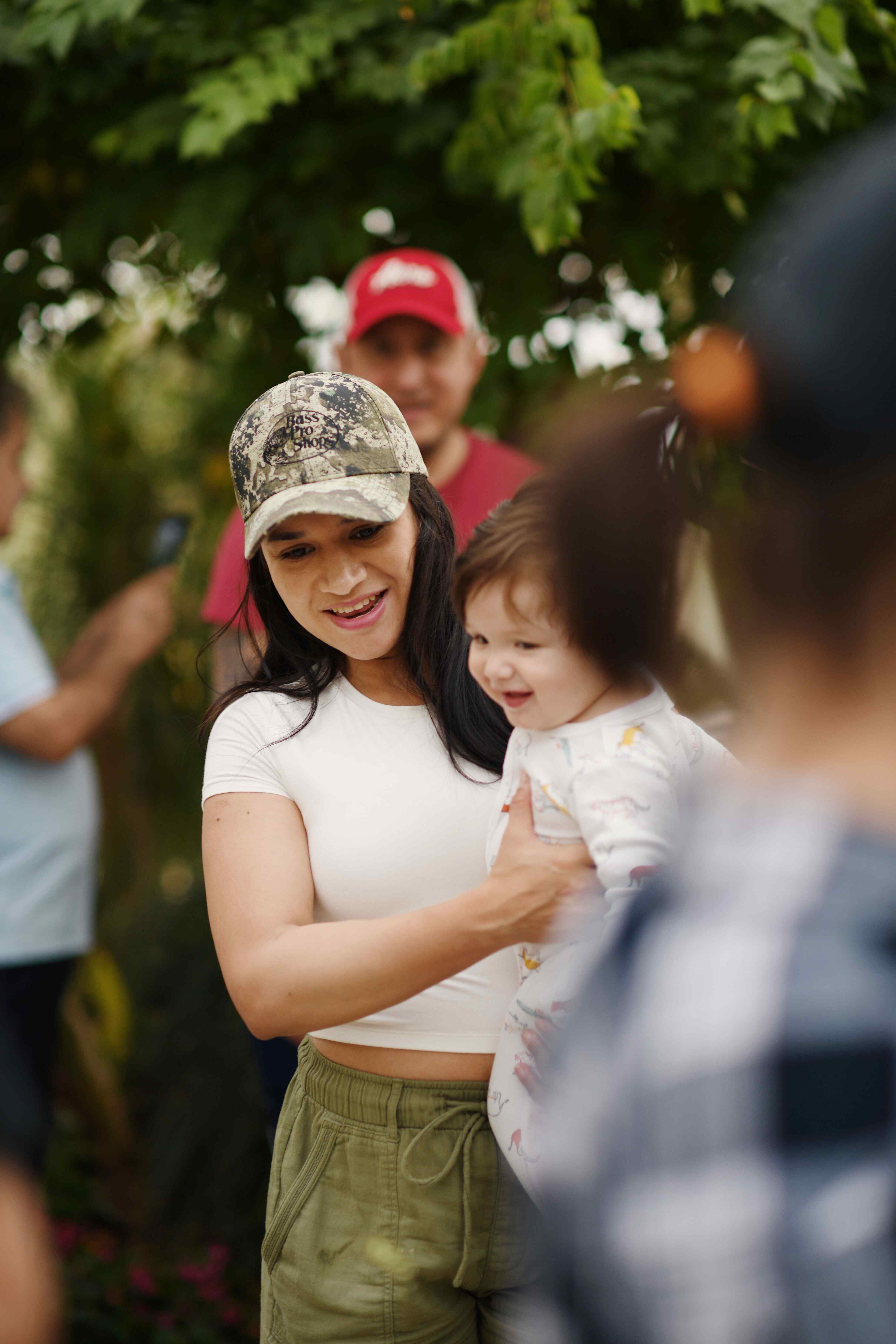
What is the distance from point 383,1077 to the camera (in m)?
1.48

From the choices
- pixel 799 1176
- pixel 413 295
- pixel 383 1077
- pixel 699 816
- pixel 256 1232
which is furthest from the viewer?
pixel 256 1232

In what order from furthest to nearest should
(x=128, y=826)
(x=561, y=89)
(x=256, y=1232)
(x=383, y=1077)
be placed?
(x=128, y=826)
(x=256, y=1232)
(x=561, y=89)
(x=383, y=1077)

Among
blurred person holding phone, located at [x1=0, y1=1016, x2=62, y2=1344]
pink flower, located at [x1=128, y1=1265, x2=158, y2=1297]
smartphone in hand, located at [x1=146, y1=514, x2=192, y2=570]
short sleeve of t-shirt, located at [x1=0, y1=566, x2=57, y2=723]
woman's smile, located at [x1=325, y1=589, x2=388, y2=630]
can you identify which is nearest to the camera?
woman's smile, located at [x1=325, y1=589, x2=388, y2=630]

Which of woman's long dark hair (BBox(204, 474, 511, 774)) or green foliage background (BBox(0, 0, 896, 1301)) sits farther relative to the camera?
green foliage background (BBox(0, 0, 896, 1301))

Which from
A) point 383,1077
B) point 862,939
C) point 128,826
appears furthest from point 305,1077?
point 128,826

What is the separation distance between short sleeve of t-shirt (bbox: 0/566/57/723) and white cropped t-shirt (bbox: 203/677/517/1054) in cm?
132

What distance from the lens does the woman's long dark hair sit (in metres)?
1.56

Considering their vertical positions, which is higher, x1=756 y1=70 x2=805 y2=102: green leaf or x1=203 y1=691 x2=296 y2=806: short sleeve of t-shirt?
x1=756 y1=70 x2=805 y2=102: green leaf

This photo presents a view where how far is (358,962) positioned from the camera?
1.27 meters

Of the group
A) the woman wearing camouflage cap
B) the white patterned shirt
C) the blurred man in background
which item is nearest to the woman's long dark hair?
the woman wearing camouflage cap

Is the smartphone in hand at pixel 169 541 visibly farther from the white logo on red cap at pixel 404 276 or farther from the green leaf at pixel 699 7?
the green leaf at pixel 699 7

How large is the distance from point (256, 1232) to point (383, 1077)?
8.38 feet

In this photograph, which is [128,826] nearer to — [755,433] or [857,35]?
[857,35]

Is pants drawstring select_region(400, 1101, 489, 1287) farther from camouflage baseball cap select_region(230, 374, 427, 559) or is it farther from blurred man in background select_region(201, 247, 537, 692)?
blurred man in background select_region(201, 247, 537, 692)
